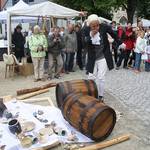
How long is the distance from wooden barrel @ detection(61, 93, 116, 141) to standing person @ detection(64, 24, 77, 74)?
7615 mm

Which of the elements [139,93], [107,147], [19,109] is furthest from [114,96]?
[107,147]

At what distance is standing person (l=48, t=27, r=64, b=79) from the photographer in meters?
12.5

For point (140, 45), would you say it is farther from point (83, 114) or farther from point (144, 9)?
point (144, 9)

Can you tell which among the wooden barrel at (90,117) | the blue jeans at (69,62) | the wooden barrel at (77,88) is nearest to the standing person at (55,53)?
the blue jeans at (69,62)

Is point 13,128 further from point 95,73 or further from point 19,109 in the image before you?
point 95,73

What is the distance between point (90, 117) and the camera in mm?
5750

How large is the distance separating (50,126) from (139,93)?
370 cm

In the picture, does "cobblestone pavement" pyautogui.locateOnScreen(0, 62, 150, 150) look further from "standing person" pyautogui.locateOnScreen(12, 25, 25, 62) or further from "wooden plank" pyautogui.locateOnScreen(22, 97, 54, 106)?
"standing person" pyautogui.locateOnScreen(12, 25, 25, 62)

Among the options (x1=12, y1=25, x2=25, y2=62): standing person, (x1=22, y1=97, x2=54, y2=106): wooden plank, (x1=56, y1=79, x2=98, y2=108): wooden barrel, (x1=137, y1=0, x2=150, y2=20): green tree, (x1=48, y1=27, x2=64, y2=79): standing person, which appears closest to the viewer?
(x1=56, y1=79, x2=98, y2=108): wooden barrel

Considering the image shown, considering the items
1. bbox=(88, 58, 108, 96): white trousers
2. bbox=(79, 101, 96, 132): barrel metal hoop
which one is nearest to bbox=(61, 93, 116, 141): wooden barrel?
bbox=(79, 101, 96, 132): barrel metal hoop

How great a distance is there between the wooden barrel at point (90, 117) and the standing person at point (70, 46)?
7615 mm

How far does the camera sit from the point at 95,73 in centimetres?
815

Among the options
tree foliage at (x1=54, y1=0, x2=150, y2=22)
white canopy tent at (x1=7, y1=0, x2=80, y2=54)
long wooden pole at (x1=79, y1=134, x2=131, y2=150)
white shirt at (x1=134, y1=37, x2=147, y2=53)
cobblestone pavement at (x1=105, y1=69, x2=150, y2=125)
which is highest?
tree foliage at (x1=54, y1=0, x2=150, y2=22)

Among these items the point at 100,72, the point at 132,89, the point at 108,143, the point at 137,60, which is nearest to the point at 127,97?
the point at 132,89
